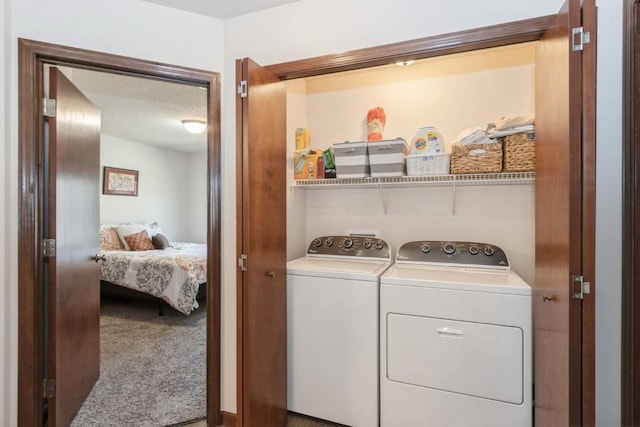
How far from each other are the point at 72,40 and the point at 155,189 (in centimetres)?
479

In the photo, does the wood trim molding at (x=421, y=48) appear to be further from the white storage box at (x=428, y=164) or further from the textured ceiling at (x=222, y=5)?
the white storage box at (x=428, y=164)

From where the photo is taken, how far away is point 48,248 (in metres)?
1.59

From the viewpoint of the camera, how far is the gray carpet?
6.40 ft

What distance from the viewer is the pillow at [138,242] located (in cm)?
452

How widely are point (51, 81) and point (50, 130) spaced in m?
0.26

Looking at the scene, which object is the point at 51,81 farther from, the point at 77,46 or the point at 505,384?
the point at 505,384

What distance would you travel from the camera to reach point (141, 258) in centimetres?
373

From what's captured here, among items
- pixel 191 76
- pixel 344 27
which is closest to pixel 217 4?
pixel 191 76

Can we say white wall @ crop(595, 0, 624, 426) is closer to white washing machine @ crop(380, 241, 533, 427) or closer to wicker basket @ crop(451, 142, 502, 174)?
white washing machine @ crop(380, 241, 533, 427)

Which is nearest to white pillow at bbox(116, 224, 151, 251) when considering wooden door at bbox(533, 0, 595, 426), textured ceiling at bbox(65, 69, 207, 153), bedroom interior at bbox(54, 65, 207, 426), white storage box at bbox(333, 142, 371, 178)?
bedroom interior at bbox(54, 65, 207, 426)

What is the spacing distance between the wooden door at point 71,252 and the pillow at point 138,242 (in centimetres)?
257

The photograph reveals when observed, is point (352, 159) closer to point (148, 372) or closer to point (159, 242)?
point (148, 372)

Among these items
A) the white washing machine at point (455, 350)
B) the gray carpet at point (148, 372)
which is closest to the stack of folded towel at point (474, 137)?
the white washing machine at point (455, 350)

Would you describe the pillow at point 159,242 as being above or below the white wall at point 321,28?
below
